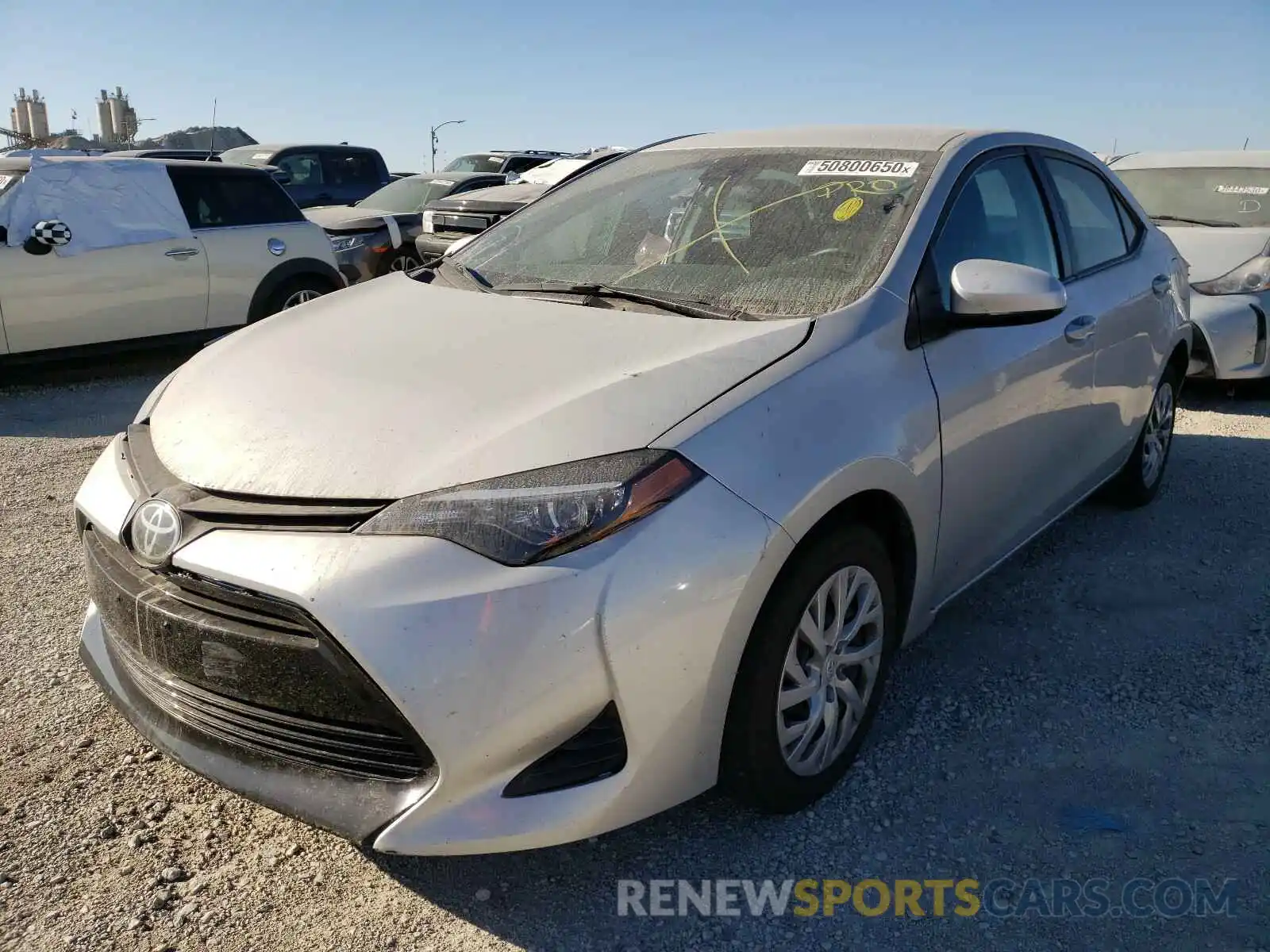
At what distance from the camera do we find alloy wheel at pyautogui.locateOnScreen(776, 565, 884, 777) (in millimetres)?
2322

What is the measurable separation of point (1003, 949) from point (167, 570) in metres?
1.88

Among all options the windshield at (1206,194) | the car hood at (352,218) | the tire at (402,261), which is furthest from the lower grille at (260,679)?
the tire at (402,261)

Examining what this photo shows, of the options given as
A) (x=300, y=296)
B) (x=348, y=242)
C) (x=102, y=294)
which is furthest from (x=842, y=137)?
(x=348, y=242)

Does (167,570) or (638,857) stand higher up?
(167,570)

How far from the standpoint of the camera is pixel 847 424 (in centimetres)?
236

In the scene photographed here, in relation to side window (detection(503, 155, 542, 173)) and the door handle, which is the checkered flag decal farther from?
side window (detection(503, 155, 542, 173))

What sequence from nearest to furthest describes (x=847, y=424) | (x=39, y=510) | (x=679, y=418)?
(x=679, y=418), (x=847, y=424), (x=39, y=510)

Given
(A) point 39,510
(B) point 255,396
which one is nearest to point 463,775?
(B) point 255,396

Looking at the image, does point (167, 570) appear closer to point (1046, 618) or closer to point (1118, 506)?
point (1046, 618)

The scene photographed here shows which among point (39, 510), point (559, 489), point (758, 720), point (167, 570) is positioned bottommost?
point (39, 510)

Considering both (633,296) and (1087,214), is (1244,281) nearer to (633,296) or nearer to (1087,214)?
(1087,214)

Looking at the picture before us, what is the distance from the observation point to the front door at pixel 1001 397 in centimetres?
280

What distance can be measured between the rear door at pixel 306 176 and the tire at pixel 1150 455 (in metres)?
11.1

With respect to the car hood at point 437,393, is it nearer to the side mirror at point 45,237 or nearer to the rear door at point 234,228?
the side mirror at point 45,237
